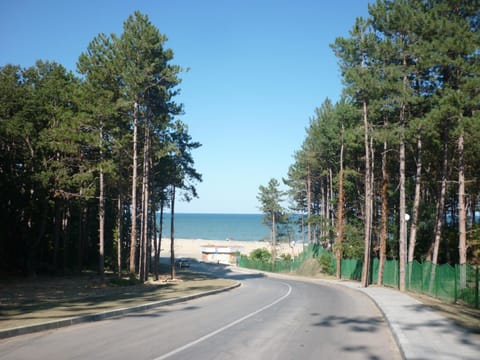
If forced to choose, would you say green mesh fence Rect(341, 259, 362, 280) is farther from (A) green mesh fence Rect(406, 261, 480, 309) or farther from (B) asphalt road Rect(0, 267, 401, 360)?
(B) asphalt road Rect(0, 267, 401, 360)

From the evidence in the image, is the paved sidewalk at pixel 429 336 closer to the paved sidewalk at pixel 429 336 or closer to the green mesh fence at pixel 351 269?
the paved sidewalk at pixel 429 336

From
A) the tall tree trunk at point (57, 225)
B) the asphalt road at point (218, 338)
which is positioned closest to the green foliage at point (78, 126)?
the tall tree trunk at point (57, 225)

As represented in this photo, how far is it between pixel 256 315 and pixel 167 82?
71.0 feet

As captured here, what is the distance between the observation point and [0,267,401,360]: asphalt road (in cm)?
940

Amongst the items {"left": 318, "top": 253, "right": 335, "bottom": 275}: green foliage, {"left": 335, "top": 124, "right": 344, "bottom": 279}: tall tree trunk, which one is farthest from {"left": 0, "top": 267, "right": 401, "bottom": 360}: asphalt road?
{"left": 318, "top": 253, "right": 335, "bottom": 275}: green foliage

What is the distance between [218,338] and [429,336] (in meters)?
4.88

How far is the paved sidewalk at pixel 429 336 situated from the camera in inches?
359

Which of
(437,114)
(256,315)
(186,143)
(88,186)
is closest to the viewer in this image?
(256,315)

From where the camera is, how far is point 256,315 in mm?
15844

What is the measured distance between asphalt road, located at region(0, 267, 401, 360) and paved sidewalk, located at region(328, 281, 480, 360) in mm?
357

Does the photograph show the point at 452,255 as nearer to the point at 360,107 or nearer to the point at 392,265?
the point at 392,265

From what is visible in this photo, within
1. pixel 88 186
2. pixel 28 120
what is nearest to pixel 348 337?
pixel 88 186

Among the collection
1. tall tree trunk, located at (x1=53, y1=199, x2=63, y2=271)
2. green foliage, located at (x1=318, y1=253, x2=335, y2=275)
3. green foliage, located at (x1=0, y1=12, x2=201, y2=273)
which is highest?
green foliage, located at (x1=0, y1=12, x2=201, y2=273)

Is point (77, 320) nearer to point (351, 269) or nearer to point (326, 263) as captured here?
point (351, 269)
